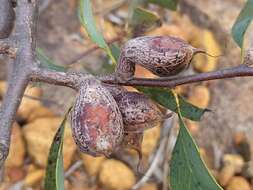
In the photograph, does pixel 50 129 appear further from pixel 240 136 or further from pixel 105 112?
pixel 105 112

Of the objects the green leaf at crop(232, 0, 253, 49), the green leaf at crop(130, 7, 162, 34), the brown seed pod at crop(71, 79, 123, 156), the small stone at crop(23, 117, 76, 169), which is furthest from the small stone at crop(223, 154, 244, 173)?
the brown seed pod at crop(71, 79, 123, 156)

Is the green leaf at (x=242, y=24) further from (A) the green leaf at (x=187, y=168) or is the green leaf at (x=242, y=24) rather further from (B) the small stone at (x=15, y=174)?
(B) the small stone at (x=15, y=174)

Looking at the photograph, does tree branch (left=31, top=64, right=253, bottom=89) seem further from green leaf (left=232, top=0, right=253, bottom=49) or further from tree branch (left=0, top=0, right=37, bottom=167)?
green leaf (left=232, top=0, right=253, bottom=49)

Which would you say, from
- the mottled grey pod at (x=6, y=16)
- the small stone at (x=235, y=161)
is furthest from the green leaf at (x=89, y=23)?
the small stone at (x=235, y=161)

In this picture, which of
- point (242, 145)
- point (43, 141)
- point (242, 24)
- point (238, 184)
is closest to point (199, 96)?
point (242, 145)

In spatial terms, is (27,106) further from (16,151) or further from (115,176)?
(115,176)

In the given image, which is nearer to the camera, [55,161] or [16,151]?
[55,161]
